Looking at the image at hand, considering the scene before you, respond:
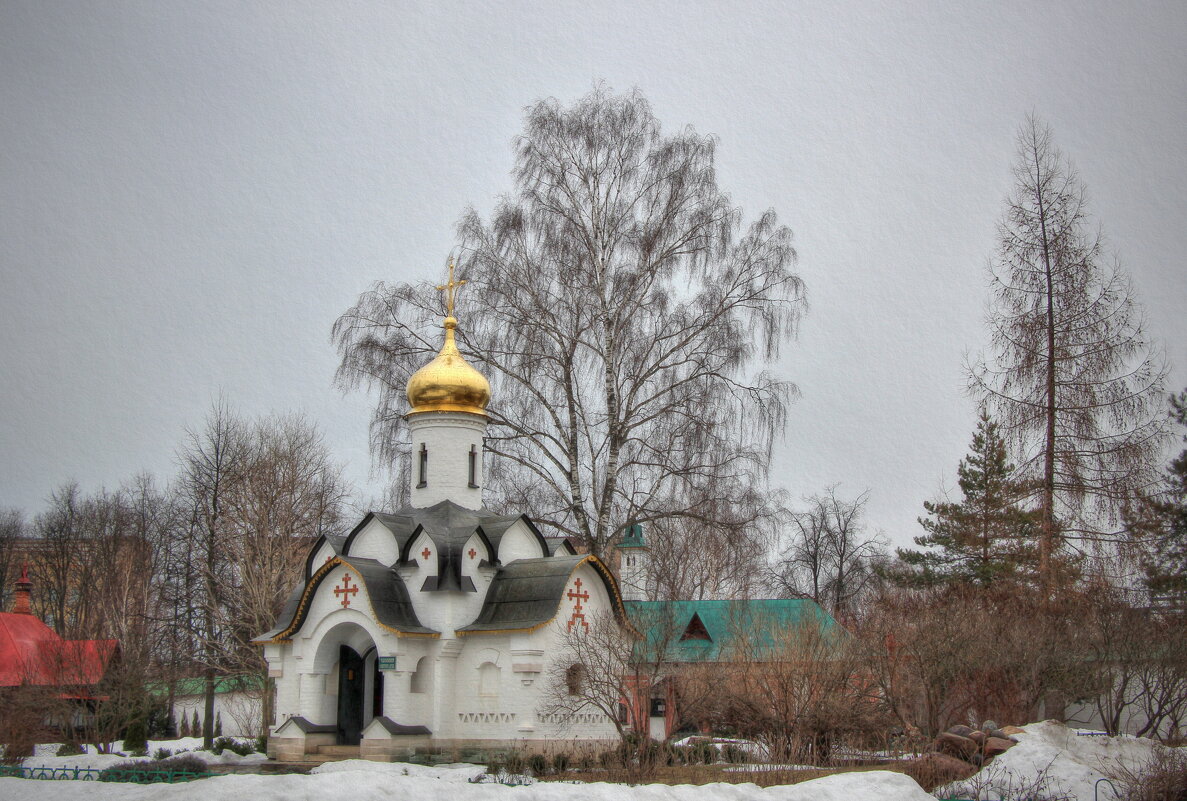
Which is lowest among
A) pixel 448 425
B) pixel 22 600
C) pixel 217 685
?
pixel 217 685

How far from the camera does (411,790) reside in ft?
32.9

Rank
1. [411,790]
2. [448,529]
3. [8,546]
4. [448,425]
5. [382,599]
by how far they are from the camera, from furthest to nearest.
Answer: [8,546] < [448,425] < [448,529] < [382,599] < [411,790]

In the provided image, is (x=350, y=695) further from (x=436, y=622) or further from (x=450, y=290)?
(x=450, y=290)

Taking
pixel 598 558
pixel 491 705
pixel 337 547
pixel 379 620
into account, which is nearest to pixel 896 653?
pixel 598 558

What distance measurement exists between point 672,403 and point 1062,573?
713 cm

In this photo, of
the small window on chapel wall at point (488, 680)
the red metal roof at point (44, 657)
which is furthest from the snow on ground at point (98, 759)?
the small window on chapel wall at point (488, 680)

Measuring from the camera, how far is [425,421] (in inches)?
765

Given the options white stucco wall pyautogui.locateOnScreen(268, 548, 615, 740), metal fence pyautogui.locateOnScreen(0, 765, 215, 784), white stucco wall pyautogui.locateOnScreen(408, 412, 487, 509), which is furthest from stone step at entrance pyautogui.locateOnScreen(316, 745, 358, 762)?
white stucco wall pyautogui.locateOnScreen(408, 412, 487, 509)

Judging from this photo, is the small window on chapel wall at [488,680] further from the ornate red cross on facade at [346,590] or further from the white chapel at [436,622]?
the ornate red cross on facade at [346,590]

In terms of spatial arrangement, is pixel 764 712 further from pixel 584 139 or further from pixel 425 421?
pixel 584 139

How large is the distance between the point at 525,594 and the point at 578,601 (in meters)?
0.84

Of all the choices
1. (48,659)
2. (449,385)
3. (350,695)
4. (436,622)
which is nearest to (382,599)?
(436,622)

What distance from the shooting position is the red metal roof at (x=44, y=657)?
1972 cm

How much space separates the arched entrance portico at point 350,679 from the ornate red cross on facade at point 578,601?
338 cm
